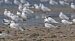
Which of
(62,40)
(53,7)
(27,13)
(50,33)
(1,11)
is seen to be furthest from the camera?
(53,7)

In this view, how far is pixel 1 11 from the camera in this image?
2269 cm

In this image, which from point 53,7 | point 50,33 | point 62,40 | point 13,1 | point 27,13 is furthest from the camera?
point 13,1

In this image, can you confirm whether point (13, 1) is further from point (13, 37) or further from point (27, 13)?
point (13, 37)

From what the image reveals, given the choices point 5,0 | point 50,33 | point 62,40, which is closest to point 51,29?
point 50,33

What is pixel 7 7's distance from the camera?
23.7 metres

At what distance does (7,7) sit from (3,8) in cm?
45

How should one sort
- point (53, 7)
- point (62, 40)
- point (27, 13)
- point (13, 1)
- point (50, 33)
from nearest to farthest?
point (62, 40), point (50, 33), point (27, 13), point (53, 7), point (13, 1)

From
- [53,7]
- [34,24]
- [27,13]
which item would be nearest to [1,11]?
[27,13]

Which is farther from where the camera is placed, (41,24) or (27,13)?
(27,13)

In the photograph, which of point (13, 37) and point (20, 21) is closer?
point (13, 37)

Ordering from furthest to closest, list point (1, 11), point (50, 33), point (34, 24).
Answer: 1. point (1, 11)
2. point (34, 24)
3. point (50, 33)

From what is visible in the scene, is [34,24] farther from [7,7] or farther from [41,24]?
[7,7]

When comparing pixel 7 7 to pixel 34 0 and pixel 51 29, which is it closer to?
pixel 34 0

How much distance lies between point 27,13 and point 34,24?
11.4ft
